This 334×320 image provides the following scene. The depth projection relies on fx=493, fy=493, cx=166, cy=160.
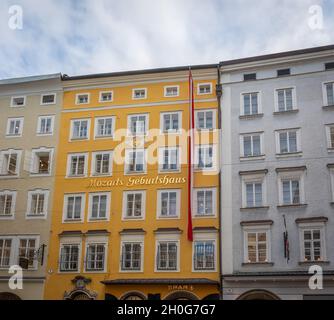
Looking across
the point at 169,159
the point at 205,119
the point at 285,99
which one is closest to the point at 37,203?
the point at 169,159

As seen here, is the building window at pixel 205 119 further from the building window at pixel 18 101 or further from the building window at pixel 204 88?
the building window at pixel 18 101

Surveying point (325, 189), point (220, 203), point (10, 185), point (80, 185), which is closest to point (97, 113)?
point (80, 185)

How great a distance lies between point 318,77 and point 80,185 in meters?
13.9

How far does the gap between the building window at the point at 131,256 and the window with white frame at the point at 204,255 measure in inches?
112

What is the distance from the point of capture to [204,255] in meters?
24.2

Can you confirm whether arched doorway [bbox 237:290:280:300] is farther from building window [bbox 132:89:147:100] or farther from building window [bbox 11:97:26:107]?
building window [bbox 11:97:26:107]

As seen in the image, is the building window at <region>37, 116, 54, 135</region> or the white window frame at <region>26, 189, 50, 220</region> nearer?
the white window frame at <region>26, 189, 50, 220</region>

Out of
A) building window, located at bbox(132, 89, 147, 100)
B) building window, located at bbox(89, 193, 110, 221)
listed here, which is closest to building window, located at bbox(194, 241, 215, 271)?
building window, located at bbox(89, 193, 110, 221)

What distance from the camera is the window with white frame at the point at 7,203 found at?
27516 mm

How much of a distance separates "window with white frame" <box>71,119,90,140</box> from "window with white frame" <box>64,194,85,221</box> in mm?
3501

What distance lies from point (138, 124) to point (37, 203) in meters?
7.13

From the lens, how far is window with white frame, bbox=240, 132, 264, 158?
2536 centimetres

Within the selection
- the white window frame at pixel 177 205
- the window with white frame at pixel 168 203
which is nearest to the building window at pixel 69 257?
the white window frame at pixel 177 205

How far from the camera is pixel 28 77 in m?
29.9
